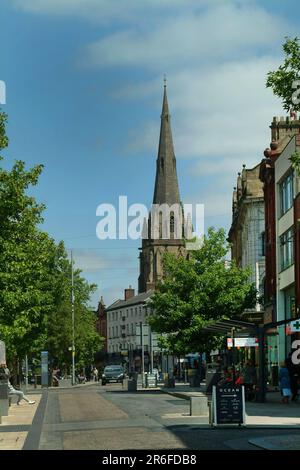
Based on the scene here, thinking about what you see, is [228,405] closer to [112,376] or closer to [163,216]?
[112,376]

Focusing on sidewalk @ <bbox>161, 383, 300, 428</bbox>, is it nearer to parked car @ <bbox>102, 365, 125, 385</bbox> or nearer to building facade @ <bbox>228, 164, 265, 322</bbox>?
building facade @ <bbox>228, 164, 265, 322</bbox>

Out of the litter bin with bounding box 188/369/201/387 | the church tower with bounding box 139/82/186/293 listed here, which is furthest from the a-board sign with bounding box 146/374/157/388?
the church tower with bounding box 139/82/186/293

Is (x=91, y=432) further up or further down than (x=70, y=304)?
further down

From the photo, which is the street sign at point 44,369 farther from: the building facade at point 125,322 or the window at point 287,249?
the building facade at point 125,322

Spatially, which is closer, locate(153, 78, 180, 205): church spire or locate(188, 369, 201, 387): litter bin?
locate(188, 369, 201, 387): litter bin

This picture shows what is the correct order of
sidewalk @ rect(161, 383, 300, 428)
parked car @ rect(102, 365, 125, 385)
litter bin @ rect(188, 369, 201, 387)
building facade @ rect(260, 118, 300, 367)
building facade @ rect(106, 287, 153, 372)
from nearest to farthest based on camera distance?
sidewalk @ rect(161, 383, 300, 428) → building facade @ rect(260, 118, 300, 367) → litter bin @ rect(188, 369, 201, 387) → parked car @ rect(102, 365, 125, 385) → building facade @ rect(106, 287, 153, 372)

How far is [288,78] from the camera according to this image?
827 inches

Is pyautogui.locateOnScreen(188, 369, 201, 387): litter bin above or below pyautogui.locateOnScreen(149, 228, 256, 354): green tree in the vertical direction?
below

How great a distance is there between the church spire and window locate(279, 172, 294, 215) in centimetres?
12849

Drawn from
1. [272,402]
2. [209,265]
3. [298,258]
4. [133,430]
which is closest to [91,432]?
[133,430]

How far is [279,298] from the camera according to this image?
5631 centimetres

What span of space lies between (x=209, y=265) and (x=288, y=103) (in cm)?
4228

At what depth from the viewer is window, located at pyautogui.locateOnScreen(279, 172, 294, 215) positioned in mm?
52125
